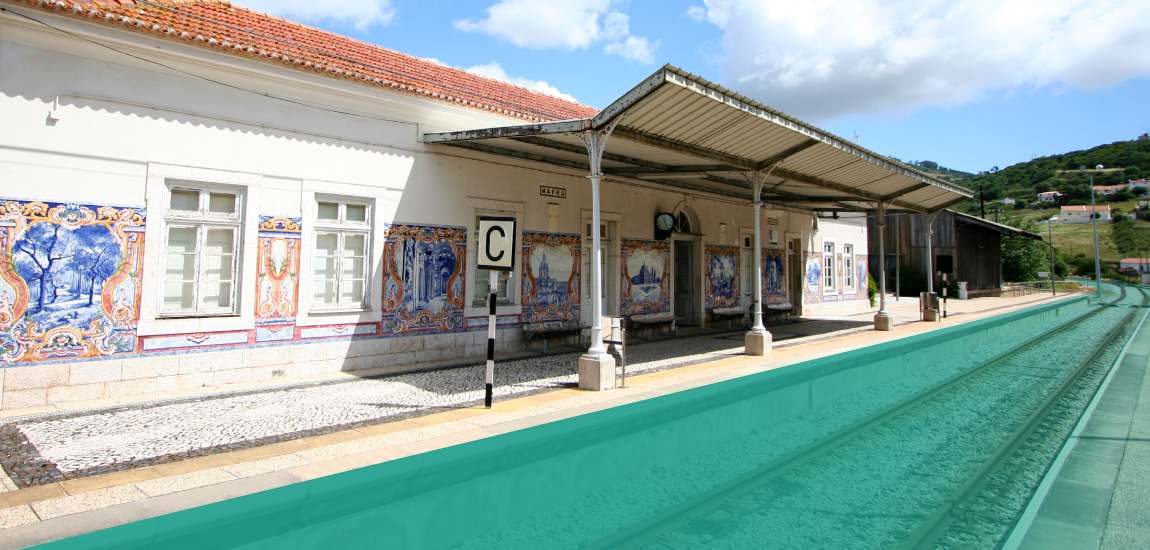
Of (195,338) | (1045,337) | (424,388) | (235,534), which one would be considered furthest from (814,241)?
(235,534)

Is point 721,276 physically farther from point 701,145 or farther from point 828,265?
point 828,265

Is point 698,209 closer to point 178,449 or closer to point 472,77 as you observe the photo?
point 472,77

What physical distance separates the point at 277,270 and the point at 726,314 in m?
10.5

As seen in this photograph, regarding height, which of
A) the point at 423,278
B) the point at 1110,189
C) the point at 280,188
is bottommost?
the point at 423,278

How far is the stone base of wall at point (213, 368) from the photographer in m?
6.14

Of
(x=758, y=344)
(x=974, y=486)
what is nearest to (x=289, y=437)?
(x=974, y=486)

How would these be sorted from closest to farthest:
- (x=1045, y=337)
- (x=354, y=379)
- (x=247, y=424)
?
(x=247, y=424)
(x=354, y=379)
(x=1045, y=337)

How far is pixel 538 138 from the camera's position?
9.04m

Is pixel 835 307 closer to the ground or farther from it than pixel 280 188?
closer to the ground

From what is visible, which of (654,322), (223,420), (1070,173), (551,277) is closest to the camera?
(223,420)

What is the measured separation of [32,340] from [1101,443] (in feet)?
36.4

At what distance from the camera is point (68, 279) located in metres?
6.27

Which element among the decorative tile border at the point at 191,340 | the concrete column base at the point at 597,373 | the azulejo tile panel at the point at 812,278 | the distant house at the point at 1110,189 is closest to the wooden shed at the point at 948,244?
the azulejo tile panel at the point at 812,278

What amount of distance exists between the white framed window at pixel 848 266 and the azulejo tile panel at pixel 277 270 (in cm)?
1863
